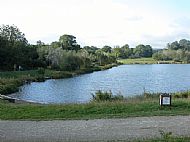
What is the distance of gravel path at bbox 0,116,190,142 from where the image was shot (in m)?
10.3

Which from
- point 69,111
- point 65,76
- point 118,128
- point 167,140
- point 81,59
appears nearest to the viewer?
point 167,140

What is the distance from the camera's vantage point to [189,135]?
10.2 meters

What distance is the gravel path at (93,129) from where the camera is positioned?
10.3 m

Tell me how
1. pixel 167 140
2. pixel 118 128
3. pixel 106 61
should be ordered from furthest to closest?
pixel 106 61 → pixel 118 128 → pixel 167 140

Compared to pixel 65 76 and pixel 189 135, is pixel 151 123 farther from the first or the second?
pixel 65 76

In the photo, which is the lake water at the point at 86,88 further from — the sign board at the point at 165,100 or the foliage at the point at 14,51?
the foliage at the point at 14,51

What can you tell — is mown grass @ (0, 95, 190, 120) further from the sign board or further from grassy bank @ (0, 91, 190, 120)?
the sign board

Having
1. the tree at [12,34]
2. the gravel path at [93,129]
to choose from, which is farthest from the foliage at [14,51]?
the gravel path at [93,129]

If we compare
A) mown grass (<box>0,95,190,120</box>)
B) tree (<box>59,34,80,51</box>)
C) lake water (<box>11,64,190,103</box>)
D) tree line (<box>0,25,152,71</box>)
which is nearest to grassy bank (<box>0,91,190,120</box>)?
mown grass (<box>0,95,190,120</box>)

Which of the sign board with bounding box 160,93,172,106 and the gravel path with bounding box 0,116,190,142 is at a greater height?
the sign board with bounding box 160,93,172,106

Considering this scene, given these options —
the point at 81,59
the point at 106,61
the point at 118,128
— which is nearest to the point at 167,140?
the point at 118,128

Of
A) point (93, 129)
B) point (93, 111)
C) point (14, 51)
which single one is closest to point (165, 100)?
point (93, 111)

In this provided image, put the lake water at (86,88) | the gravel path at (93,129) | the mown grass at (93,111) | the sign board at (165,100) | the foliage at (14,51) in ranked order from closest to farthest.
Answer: the gravel path at (93,129), the mown grass at (93,111), the sign board at (165,100), the lake water at (86,88), the foliage at (14,51)

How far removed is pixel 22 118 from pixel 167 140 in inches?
272
